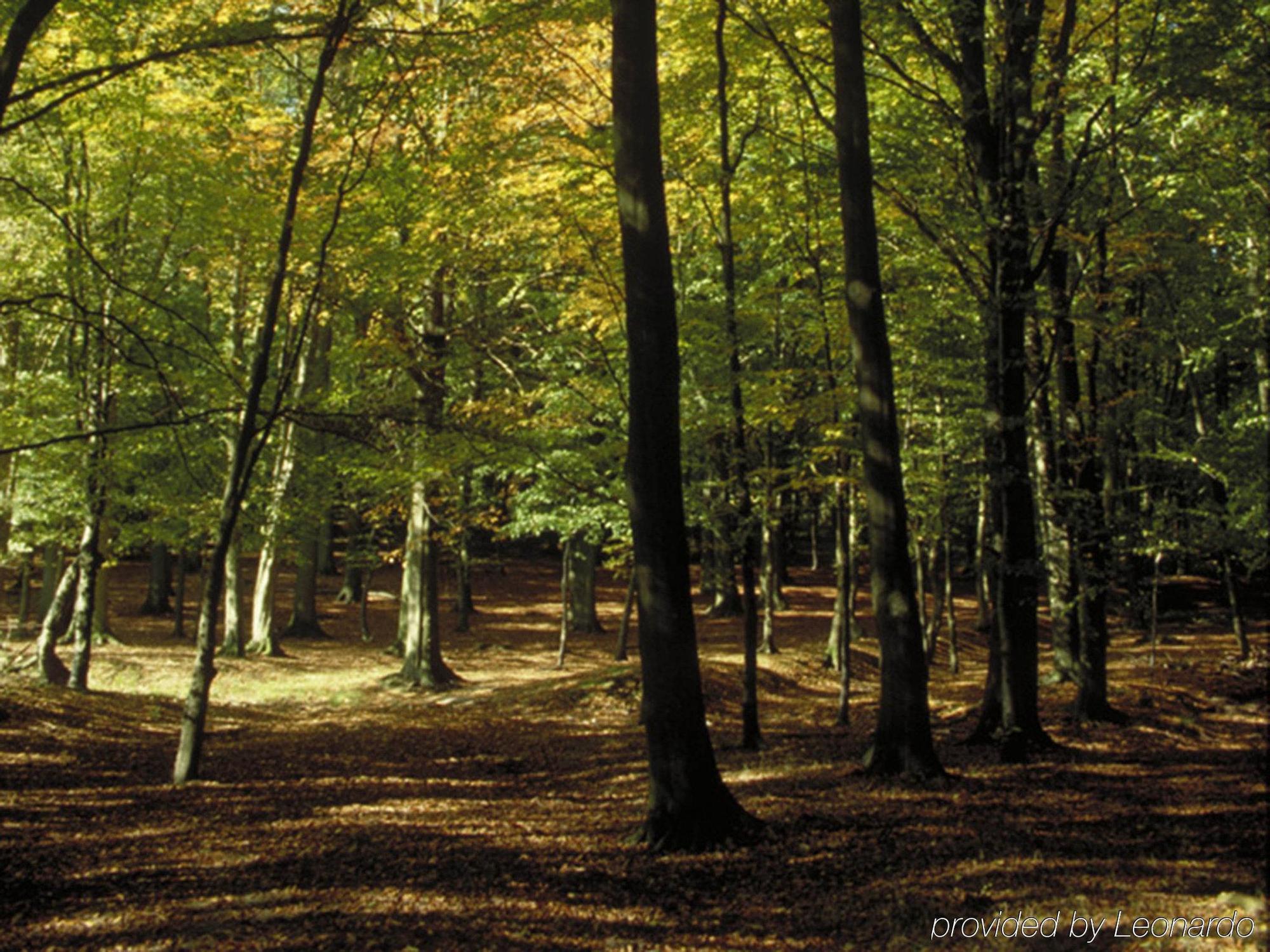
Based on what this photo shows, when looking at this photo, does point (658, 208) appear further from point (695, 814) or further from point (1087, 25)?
point (1087, 25)

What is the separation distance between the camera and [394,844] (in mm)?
7785

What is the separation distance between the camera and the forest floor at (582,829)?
5469 millimetres

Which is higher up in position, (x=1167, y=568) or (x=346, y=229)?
(x=346, y=229)

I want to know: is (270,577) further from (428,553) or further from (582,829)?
(582,829)

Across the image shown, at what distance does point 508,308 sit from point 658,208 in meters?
12.0

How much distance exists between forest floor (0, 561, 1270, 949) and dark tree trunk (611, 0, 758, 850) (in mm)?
417

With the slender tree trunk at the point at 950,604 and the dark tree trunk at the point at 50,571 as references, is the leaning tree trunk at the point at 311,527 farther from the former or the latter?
the slender tree trunk at the point at 950,604

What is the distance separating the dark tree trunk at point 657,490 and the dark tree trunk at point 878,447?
2.44 metres

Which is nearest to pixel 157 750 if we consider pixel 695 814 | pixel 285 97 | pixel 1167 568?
pixel 695 814

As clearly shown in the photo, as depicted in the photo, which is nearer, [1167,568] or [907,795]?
[907,795]

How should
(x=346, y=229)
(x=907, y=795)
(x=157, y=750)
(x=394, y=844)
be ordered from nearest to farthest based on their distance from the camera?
(x=394, y=844)
(x=907, y=795)
(x=157, y=750)
(x=346, y=229)

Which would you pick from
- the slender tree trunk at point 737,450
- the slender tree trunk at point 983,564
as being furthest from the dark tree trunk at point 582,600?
the slender tree trunk at point 737,450

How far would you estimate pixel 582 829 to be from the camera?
812 centimetres

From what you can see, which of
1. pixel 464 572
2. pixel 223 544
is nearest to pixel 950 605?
pixel 464 572
